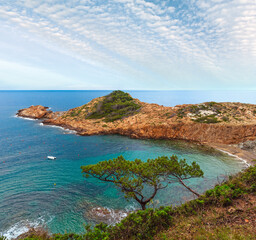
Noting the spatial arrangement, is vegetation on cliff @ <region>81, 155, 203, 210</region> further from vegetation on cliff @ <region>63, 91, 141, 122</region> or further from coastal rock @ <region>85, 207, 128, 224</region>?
vegetation on cliff @ <region>63, 91, 141, 122</region>

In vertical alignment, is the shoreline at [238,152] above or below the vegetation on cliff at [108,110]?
below

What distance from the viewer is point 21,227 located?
1953 centimetres

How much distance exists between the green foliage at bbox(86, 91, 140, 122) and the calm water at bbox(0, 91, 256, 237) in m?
23.8

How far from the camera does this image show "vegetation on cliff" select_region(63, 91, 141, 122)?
259 feet

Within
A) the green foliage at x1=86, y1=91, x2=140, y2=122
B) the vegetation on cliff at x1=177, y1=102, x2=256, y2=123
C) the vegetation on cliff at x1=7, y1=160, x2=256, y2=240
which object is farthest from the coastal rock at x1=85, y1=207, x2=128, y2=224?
the green foliage at x1=86, y1=91, x2=140, y2=122

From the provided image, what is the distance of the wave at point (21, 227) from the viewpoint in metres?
18.4

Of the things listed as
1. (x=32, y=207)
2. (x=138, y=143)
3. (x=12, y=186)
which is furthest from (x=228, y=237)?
(x=138, y=143)

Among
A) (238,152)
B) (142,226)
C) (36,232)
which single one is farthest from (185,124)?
(36,232)

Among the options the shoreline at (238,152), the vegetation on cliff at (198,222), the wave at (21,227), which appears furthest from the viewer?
the shoreline at (238,152)

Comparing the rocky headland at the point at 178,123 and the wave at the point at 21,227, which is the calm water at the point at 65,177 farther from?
the rocky headland at the point at 178,123

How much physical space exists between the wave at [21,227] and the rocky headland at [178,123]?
1675 inches

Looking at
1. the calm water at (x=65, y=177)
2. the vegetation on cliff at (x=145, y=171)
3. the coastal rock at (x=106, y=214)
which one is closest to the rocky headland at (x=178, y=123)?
the calm water at (x=65, y=177)

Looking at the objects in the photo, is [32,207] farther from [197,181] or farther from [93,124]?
[93,124]

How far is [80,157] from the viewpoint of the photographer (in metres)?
41.4
